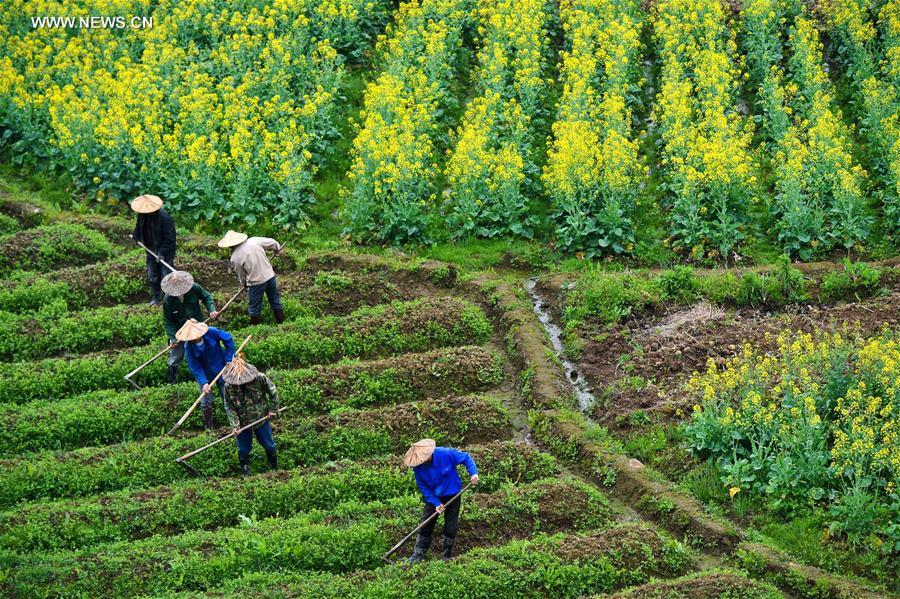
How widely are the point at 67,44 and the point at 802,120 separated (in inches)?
702

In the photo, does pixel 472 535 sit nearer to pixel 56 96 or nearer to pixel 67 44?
pixel 56 96

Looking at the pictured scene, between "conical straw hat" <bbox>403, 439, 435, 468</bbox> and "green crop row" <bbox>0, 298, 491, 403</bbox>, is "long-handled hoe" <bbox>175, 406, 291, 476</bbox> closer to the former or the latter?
"green crop row" <bbox>0, 298, 491, 403</bbox>

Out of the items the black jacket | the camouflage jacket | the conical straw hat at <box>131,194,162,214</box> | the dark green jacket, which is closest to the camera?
the camouflage jacket

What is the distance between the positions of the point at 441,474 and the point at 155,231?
27.9 feet

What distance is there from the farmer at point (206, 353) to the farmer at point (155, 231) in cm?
282

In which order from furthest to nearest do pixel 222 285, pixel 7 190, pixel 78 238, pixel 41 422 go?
pixel 7 190, pixel 78 238, pixel 222 285, pixel 41 422

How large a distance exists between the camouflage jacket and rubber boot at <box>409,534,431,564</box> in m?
3.16

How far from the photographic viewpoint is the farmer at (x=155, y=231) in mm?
Result: 20828

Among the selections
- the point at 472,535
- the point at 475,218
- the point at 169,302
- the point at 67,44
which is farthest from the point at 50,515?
the point at 67,44

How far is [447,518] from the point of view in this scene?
15.5 metres

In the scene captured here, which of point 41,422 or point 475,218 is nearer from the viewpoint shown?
point 41,422

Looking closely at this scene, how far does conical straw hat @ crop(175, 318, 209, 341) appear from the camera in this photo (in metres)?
18.0

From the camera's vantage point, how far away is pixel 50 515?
16.6 metres

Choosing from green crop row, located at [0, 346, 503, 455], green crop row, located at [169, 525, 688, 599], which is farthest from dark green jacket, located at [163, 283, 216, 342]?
green crop row, located at [169, 525, 688, 599]
